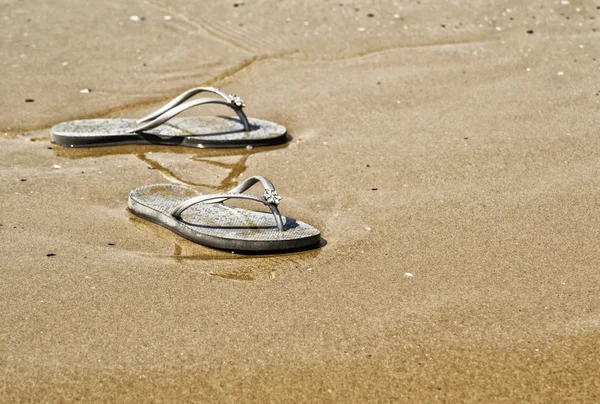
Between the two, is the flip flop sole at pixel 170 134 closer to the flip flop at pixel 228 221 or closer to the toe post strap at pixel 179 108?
the toe post strap at pixel 179 108

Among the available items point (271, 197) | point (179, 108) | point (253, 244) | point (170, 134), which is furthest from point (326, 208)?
point (170, 134)

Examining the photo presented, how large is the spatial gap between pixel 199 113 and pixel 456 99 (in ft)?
5.49

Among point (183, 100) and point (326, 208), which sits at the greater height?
point (183, 100)

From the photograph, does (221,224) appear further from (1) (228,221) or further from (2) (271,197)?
(2) (271,197)

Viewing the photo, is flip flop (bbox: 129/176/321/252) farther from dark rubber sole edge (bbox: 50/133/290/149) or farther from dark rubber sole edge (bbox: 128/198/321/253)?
dark rubber sole edge (bbox: 50/133/290/149)

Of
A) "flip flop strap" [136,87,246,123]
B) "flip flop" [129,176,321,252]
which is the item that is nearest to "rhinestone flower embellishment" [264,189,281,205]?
"flip flop" [129,176,321,252]

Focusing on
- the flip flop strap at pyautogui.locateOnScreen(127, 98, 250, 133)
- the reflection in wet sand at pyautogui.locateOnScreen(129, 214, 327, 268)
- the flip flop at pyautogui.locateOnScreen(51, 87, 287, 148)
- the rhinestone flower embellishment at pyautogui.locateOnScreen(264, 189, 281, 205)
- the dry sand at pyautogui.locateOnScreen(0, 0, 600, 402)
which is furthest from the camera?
the flip flop at pyautogui.locateOnScreen(51, 87, 287, 148)

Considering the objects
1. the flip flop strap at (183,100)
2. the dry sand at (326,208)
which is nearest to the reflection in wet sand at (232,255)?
the dry sand at (326,208)

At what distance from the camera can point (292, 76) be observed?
20.1ft

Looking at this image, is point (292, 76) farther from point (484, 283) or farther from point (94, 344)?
point (94, 344)

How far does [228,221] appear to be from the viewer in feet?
12.1

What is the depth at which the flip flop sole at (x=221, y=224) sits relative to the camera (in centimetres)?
352

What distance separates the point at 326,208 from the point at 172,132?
1.31m

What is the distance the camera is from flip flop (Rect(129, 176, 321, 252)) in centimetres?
352
